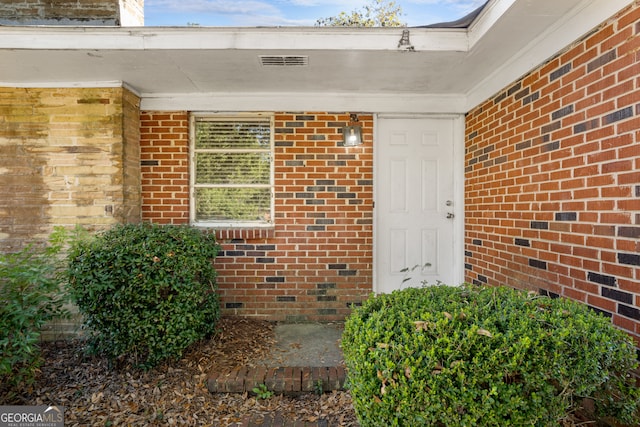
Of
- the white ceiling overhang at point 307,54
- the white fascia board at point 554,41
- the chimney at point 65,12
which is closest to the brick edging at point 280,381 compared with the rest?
the white ceiling overhang at point 307,54

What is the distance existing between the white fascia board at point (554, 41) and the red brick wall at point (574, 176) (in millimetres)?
53

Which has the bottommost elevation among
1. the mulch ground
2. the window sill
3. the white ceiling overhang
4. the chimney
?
the mulch ground

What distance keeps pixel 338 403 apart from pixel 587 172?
91.5 inches

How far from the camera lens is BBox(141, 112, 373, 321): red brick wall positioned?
158 inches

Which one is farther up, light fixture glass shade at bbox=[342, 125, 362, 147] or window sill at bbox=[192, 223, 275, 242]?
light fixture glass shade at bbox=[342, 125, 362, 147]

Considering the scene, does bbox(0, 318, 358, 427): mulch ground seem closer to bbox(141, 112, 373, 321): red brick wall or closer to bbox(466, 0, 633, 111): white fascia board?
bbox(141, 112, 373, 321): red brick wall

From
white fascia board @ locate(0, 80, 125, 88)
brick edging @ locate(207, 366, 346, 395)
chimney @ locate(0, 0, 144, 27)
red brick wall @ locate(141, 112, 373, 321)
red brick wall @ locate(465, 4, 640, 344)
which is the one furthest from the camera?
red brick wall @ locate(141, 112, 373, 321)

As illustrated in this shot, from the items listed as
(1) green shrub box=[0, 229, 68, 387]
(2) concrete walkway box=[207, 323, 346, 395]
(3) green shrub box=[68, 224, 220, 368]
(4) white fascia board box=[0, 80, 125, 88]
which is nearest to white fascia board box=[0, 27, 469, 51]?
(4) white fascia board box=[0, 80, 125, 88]

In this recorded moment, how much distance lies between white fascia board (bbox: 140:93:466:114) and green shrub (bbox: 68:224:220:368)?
5.74 ft

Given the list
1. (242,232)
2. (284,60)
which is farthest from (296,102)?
(242,232)

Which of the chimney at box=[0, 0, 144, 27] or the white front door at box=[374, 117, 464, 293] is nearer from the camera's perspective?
the chimney at box=[0, 0, 144, 27]

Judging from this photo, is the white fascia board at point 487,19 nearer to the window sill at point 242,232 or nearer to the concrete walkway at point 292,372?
the window sill at point 242,232

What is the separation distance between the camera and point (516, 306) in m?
1.90

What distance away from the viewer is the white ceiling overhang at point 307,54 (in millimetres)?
2533
